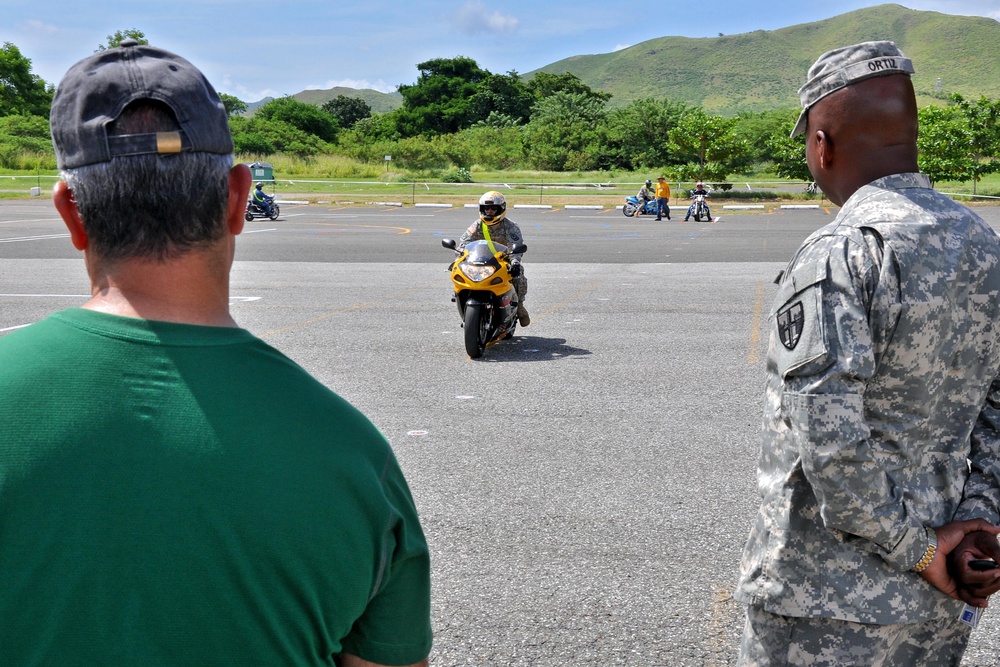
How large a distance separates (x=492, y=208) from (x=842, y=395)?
841 centimetres

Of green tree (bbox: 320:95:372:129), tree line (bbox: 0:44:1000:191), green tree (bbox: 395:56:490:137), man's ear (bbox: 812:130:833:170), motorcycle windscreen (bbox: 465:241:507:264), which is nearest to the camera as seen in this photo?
man's ear (bbox: 812:130:833:170)

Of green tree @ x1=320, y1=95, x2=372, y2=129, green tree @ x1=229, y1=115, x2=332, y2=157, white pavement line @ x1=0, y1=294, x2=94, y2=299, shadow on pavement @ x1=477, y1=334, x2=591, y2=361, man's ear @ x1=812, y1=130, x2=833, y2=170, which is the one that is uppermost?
green tree @ x1=320, y1=95, x2=372, y2=129

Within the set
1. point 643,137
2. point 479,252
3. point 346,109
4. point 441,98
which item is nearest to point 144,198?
point 479,252

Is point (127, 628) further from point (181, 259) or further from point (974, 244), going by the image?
point (974, 244)

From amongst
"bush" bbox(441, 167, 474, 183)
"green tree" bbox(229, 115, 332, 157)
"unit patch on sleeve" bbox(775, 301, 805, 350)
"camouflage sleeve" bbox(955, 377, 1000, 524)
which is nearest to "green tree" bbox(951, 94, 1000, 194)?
"bush" bbox(441, 167, 474, 183)

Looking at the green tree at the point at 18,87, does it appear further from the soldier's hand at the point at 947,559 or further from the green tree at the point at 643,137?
the soldier's hand at the point at 947,559

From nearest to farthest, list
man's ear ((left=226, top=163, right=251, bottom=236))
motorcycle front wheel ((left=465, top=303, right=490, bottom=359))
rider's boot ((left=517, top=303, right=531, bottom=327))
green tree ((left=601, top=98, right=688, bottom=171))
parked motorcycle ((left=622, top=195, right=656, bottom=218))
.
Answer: man's ear ((left=226, top=163, right=251, bottom=236))
motorcycle front wheel ((left=465, top=303, right=490, bottom=359))
rider's boot ((left=517, top=303, right=531, bottom=327))
parked motorcycle ((left=622, top=195, right=656, bottom=218))
green tree ((left=601, top=98, right=688, bottom=171))

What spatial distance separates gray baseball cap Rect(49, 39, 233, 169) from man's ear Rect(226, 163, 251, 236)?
57 millimetres

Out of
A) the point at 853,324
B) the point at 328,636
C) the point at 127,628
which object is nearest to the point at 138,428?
the point at 127,628

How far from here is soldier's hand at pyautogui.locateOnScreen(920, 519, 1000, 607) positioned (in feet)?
7.06

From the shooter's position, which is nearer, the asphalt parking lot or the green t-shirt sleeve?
the green t-shirt sleeve

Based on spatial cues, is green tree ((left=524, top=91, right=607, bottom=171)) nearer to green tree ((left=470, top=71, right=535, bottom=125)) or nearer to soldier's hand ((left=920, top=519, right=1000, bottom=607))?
green tree ((left=470, top=71, right=535, bottom=125))

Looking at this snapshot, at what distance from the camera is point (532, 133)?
76.4 m

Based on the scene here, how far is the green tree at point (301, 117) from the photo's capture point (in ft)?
289
